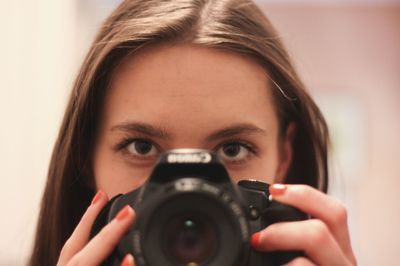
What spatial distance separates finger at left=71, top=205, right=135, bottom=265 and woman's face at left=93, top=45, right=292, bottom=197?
150 mm

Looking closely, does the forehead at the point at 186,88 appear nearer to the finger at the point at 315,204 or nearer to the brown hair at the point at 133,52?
the brown hair at the point at 133,52

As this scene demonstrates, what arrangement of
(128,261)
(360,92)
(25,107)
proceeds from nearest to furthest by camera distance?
(128,261), (25,107), (360,92)

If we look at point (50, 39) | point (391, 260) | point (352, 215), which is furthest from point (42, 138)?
point (391, 260)

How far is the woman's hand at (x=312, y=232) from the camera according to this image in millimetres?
560

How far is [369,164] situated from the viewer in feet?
5.76

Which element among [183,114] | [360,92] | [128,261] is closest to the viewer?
[128,261]

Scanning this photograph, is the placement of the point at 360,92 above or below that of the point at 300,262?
below

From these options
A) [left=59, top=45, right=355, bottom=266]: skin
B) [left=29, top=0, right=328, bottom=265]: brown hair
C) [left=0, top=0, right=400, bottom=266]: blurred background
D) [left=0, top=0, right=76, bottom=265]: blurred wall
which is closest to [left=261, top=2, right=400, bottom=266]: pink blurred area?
[left=0, top=0, right=400, bottom=266]: blurred background

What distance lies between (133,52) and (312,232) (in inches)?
13.4

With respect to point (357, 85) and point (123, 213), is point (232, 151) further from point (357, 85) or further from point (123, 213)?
point (357, 85)

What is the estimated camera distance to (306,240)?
566 millimetres

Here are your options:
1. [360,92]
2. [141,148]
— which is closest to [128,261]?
[141,148]

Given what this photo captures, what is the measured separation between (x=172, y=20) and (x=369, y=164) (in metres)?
1.21

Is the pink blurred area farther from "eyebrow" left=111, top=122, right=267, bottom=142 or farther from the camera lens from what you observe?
the camera lens
